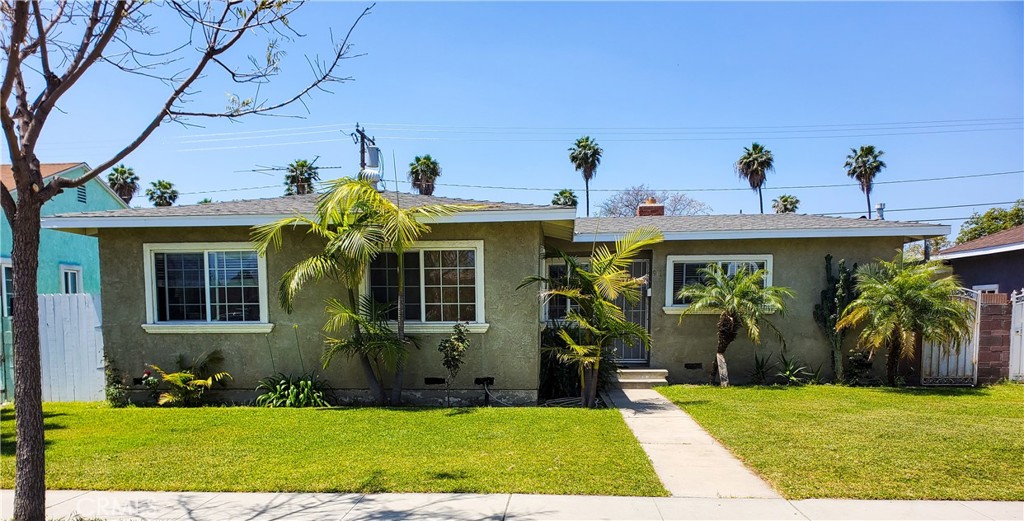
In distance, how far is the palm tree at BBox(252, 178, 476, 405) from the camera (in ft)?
22.1

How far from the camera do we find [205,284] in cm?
782

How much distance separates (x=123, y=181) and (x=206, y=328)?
26139 millimetres

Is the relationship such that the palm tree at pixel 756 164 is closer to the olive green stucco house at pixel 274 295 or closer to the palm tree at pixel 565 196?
the palm tree at pixel 565 196

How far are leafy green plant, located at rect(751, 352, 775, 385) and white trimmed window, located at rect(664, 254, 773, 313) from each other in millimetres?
1447

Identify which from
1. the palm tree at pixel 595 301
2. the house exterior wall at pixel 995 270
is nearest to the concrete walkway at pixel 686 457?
the palm tree at pixel 595 301

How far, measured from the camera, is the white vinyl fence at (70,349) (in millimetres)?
8305

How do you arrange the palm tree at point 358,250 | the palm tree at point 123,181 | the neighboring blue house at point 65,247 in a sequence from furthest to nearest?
the palm tree at point 123,181 < the neighboring blue house at point 65,247 < the palm tree at point 358,250

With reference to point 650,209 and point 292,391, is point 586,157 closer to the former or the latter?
point 650,209

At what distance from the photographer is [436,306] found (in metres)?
7.76

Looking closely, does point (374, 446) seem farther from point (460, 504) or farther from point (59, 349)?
point (59, 349)

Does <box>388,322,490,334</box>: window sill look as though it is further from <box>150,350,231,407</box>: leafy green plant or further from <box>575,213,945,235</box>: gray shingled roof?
<box>575,213,945,235</box>: gray shingled roof

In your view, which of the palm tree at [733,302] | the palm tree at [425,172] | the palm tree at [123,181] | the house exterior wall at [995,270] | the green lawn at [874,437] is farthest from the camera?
the palm tree at [425,172]

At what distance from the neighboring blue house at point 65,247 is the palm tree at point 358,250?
879 centimetres

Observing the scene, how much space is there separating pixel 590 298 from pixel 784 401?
11.6 ft
